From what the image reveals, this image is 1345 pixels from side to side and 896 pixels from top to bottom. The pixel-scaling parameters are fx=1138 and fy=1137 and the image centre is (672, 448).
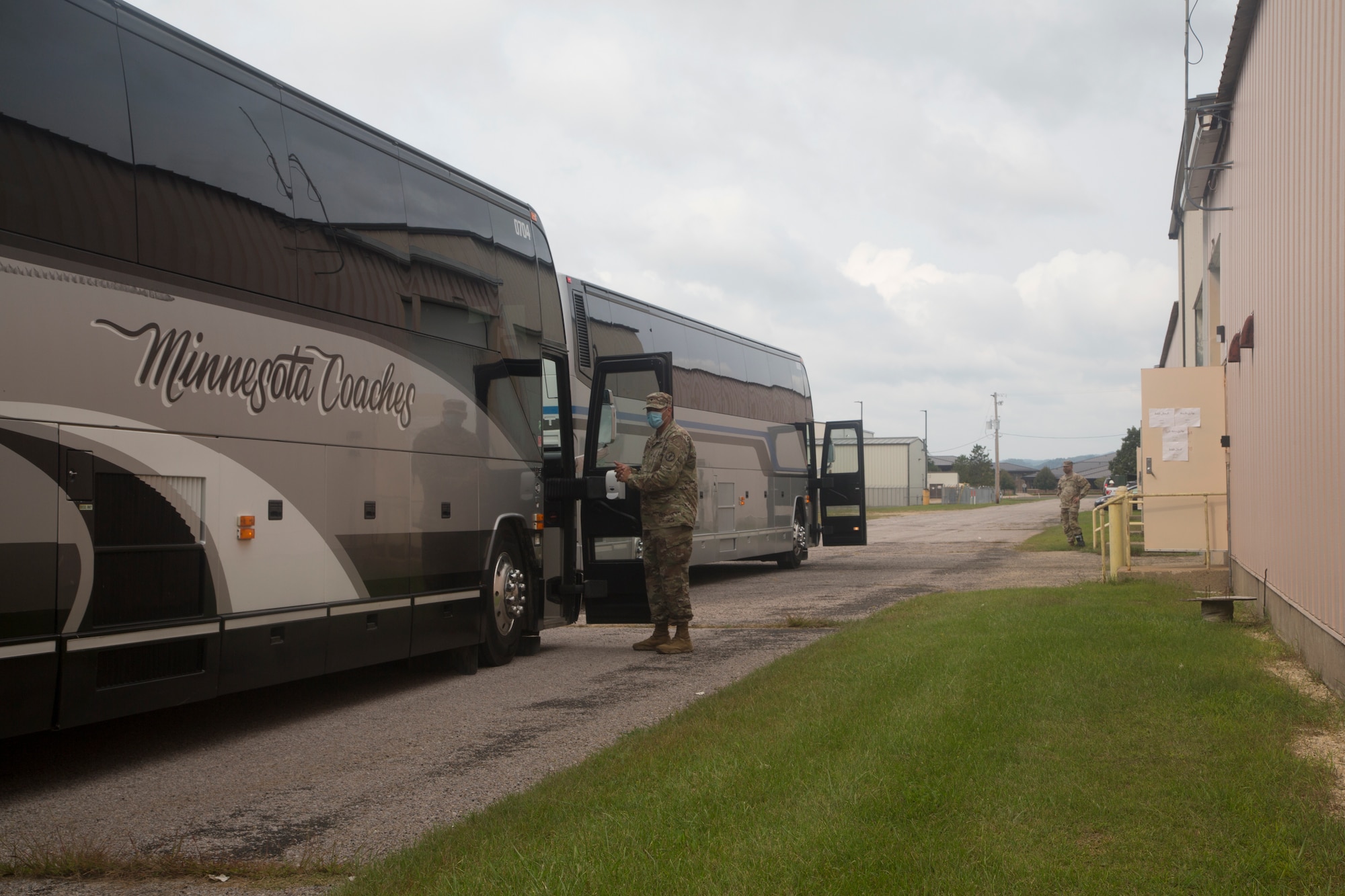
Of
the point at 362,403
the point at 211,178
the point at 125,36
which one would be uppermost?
the point at 125,36

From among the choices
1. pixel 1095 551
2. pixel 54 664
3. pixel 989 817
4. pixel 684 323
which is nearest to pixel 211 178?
pixel 54 664

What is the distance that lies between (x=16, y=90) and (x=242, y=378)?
1844mm

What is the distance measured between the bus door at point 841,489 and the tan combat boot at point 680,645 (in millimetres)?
12317

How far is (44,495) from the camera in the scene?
5.02 m

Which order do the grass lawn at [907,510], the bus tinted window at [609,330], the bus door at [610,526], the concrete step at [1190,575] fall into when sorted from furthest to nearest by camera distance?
the grass lawn at [907,510]
the bus tinted window at [609,330]
the concrete step at [1190,575]
the bus door at [610,526]

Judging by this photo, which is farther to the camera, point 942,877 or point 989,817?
point 989,817

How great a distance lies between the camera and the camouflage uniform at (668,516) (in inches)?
380

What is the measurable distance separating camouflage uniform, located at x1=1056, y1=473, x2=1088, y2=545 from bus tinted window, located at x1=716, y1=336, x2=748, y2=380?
938 centimetres

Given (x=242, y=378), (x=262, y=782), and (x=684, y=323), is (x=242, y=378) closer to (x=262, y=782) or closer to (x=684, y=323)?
(x=262, y=782)

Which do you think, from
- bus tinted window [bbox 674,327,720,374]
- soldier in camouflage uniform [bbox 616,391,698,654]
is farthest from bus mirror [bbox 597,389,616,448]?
bus tinted window [bbox 674,327,720,374]

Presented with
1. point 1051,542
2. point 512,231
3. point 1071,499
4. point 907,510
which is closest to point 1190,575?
point 512,231

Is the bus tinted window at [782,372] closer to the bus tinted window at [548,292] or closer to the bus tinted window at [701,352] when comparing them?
the bus tinted window at [701,352]

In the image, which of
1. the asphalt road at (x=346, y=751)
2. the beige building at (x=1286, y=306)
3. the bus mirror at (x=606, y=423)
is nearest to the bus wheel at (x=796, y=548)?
the beige building at (x=1286, y=306)

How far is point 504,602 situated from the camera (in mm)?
9250
